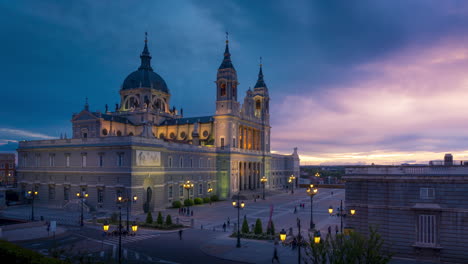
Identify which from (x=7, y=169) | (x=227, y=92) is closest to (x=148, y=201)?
(x=227, y=92)

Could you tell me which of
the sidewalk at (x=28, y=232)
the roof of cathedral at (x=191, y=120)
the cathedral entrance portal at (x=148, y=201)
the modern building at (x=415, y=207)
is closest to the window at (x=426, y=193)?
the modern building at (x=415, y=207)

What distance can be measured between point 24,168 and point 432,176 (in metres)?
65.8

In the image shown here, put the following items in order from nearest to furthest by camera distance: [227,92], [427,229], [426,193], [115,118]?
[427,229] < [426,193] < [115,118] < [227,92]

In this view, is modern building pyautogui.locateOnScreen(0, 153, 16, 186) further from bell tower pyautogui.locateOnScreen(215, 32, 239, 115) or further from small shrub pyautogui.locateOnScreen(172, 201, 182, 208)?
small shrub pyautogui.locateOnScreen(172, 201, 182, 208)

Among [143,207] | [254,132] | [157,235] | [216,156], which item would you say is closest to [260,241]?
[157,235]

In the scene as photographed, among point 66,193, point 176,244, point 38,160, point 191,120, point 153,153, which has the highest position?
point 191,120

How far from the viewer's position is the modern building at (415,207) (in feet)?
83.4

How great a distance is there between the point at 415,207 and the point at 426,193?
135cm

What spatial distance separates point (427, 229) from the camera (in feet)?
86.1

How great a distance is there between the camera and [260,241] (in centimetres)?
3475

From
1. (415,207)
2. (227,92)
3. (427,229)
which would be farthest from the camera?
(227,92)

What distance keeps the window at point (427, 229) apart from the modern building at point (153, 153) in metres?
38.1

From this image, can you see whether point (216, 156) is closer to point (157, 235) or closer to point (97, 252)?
point (157, 235)

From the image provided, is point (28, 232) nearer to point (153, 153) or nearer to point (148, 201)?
point (148, 201)
